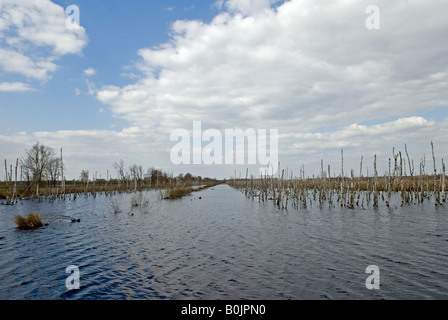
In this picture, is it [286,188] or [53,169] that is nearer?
Answer: [286,188]

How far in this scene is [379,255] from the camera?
10383mm

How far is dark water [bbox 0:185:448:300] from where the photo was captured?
7324 mm

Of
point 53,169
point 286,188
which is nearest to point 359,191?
point 286,188

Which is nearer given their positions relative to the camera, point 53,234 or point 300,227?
point 53,234

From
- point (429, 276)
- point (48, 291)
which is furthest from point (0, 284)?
point (429, 276)

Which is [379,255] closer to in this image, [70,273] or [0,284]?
[70,273]

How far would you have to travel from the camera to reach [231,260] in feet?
33.2

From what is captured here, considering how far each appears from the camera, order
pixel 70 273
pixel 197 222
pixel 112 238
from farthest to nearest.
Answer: pixel 197 222, pixel 112 238, pixel 70 273
